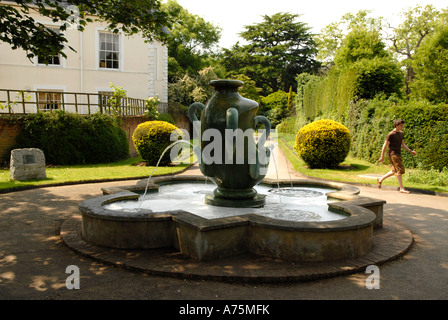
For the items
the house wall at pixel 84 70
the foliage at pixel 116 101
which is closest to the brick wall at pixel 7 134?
the foliage at pixel 116 101

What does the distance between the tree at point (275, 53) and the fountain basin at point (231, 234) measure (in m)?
42.8

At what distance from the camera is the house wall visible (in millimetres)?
21000

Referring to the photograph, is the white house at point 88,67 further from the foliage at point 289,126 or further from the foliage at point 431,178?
the foliage at point 431,178

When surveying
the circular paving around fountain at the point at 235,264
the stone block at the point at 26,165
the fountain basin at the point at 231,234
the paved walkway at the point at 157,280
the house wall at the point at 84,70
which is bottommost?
the paved walkway at the point at 157,280

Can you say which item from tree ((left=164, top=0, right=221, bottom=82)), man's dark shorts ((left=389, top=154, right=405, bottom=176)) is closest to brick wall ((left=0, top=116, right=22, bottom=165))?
man's dark shorts ((left=389, top=154, right=405, bottom=176))

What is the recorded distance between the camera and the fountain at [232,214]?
4391 millimetres

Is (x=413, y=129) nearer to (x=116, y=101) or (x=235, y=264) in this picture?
(x=235, y=264)

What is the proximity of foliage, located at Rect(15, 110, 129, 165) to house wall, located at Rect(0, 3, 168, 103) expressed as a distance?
661cm

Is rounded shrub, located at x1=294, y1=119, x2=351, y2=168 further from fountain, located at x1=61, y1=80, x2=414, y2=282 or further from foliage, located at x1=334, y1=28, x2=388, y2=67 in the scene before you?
foliage, located at x1=334, y1=28, x2=388, y2=67

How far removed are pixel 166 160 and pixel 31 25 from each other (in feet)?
27.8

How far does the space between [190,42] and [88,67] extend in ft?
84.6

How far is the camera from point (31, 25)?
271 inches
